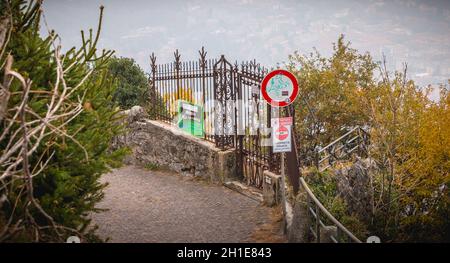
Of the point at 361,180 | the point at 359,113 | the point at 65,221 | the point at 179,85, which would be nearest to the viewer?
the point at 65,221

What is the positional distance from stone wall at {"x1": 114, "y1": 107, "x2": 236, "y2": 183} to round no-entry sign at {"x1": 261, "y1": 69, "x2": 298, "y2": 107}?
3.76 metres

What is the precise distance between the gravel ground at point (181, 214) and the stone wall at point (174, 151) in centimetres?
43

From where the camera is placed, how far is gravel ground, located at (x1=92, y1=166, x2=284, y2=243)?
7.72 metres

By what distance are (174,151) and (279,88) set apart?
5.85 meters

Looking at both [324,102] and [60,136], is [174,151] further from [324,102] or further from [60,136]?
[60,136]

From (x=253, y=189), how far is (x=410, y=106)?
206 inches

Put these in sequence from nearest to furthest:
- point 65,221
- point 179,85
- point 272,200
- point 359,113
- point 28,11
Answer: point 65,221 < point 28,11 < point 272,200 < point 179,85 < point 359,113

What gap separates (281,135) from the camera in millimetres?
7246

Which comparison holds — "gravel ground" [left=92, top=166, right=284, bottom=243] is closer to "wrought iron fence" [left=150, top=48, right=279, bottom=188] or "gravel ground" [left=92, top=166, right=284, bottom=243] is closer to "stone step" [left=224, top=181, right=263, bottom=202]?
"stone step" [left=224, top=181, right=263, bottom=202]

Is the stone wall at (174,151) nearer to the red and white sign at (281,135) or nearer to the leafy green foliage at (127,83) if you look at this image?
the leafy green foliage at (127,83)

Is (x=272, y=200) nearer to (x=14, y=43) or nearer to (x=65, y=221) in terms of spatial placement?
(x=65, y=221)

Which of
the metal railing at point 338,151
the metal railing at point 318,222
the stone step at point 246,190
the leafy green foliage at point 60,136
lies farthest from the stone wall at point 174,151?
the leafy green foliage at point 60,136

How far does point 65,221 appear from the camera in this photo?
15.6 feet
